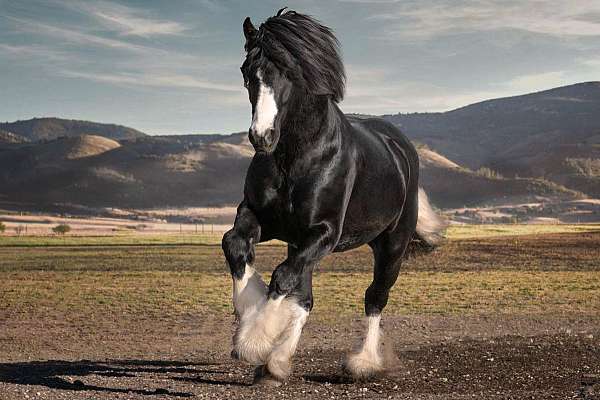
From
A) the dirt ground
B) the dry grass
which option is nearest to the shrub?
the dry grass

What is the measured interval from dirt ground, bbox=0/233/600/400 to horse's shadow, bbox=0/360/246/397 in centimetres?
2

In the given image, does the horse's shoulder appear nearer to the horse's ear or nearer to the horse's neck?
the horse's neck

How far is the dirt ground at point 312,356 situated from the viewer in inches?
308

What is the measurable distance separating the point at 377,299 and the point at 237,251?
2799 millimetres

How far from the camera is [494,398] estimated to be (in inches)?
292

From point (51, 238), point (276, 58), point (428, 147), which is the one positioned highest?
point (428, 147)

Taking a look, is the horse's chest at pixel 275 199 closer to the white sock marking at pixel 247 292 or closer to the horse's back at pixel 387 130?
the white sock marking at pixel 247 292

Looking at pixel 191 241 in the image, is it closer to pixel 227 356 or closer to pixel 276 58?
pixel 227 356

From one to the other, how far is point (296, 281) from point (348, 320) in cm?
805

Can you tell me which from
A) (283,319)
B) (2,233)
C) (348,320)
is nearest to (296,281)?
(283,319)

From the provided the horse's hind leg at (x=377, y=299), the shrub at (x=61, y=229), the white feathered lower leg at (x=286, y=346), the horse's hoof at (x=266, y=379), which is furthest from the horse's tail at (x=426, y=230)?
the shrub at (x=61, y=229)

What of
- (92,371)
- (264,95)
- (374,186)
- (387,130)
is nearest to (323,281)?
(92,371)

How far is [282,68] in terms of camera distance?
18.9ft

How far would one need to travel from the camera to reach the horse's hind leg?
817 cm
